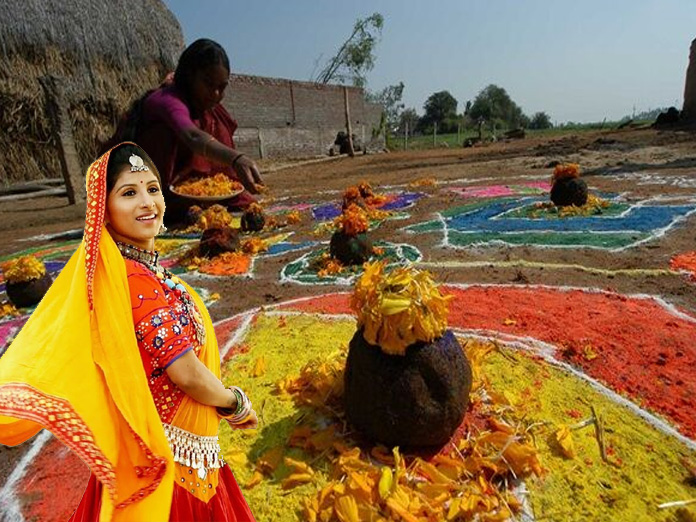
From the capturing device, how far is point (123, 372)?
1.43m

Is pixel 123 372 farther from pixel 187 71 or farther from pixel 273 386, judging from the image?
pixel 187 71

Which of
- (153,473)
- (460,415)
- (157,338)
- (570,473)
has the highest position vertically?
(157,338)

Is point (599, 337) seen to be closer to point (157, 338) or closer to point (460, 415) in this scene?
point (460, 415)

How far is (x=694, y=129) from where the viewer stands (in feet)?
71.4

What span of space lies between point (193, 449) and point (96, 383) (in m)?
0.53

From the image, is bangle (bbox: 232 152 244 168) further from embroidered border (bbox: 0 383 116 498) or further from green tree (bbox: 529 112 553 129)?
green tree (bbox: 529 112 553 129)

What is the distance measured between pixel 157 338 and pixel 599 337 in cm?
391

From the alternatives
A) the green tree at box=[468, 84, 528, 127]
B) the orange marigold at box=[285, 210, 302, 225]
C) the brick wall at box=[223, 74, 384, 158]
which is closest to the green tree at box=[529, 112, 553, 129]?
the green tree at box=[468, 84, 528, 127]

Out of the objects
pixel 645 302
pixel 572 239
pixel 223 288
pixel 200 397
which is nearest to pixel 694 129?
pixel 572 239

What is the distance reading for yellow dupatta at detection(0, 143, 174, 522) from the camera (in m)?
1.35

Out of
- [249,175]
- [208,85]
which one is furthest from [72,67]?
[249,175]

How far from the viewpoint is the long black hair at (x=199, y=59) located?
916 cm

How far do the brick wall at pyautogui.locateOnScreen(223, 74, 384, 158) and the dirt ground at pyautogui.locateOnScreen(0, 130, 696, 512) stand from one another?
525cm

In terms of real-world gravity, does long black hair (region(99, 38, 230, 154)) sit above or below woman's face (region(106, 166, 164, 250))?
above
